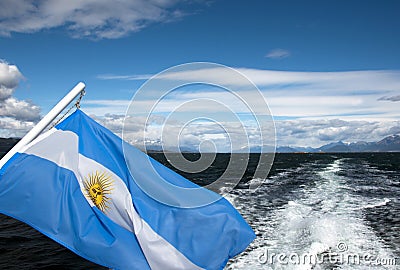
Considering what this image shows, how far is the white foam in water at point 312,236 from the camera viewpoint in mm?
11040

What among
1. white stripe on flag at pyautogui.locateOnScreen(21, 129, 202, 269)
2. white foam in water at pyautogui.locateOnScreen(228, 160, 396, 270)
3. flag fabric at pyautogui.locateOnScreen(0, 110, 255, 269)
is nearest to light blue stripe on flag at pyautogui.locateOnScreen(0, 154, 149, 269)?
flag fabric at pyautogui.locateOnScreen(0, 110, 255, 269)

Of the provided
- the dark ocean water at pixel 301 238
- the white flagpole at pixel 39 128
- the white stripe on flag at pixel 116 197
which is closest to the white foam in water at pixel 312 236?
the dark ocean water at pixel 301 238

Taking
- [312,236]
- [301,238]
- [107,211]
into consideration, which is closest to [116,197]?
[107,211]

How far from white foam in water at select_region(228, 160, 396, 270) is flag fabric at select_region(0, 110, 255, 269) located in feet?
21.6

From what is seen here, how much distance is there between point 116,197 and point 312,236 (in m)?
11.0

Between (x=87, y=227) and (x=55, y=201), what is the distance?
1.91 ft

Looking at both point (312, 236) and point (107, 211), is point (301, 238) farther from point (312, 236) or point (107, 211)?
point (107, 211)

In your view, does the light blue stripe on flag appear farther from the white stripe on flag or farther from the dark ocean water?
the dark ocean water

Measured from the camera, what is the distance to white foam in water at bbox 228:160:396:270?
1104cm

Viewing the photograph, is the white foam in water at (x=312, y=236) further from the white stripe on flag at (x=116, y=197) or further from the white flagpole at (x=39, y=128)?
the white flagpole at (x=39, y=128)

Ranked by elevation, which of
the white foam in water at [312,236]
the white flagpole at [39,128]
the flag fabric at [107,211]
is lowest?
the white foam in water at [312,236]

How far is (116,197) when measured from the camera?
4.97 meters

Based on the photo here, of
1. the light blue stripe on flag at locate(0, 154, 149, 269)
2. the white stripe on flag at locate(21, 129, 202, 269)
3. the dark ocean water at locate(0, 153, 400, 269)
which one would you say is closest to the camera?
the light blue stripe on flag at locate(0, 154, 149, 269)

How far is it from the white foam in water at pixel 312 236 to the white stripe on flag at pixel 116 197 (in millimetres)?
6709
